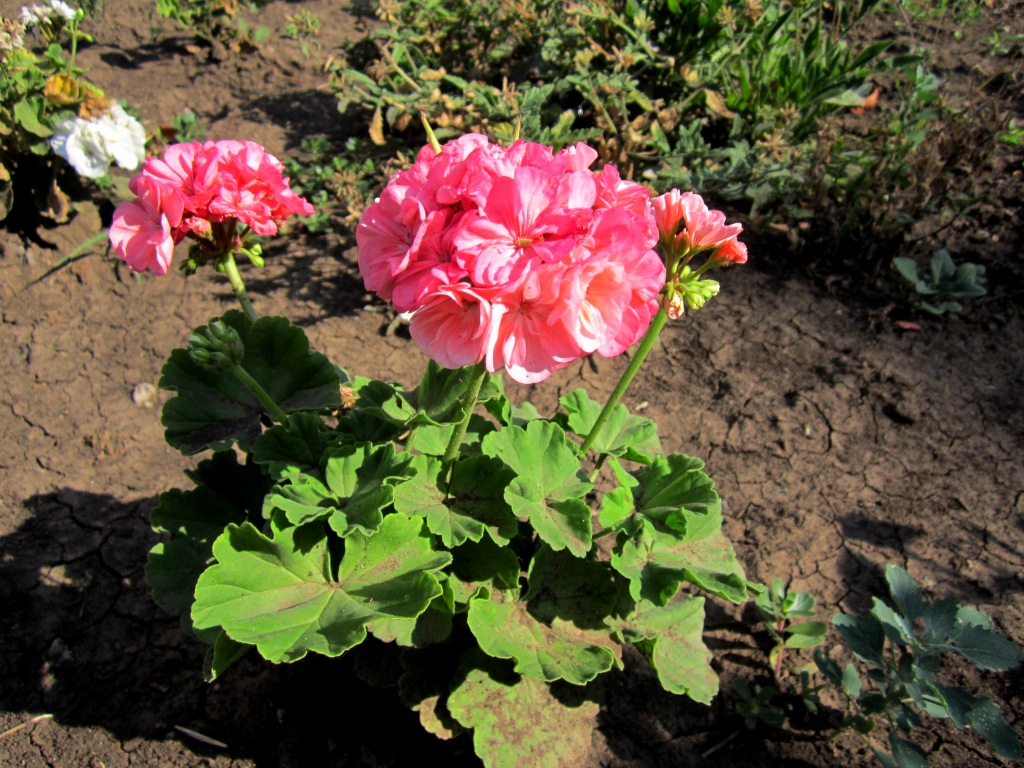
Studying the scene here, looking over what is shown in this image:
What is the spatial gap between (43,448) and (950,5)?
6.01 metres

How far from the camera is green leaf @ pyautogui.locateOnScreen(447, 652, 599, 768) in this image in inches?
72.0

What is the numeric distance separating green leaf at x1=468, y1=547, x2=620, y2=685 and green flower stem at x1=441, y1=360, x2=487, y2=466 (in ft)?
1.13

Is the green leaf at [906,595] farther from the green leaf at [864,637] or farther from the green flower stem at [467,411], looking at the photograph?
the green flower stem at [467,411]

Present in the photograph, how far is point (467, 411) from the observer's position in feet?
5.31

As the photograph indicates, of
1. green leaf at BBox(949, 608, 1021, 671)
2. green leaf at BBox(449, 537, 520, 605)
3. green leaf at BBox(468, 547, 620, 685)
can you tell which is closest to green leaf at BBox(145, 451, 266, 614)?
green leaf at BBox(449, 537, 520, 605)

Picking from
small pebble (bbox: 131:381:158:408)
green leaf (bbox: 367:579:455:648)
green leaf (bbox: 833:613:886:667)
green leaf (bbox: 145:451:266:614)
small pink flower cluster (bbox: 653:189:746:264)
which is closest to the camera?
small pink flower cluster (bbox: 653:189:746:264)

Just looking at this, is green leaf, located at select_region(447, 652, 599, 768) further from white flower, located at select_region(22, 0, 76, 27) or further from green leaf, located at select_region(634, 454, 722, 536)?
white flower, located at select_region(22, 0, 76, 27)

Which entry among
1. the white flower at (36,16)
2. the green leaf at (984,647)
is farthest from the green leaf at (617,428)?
the white flower at (36,16)

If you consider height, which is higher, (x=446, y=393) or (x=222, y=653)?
(x=446, y=393)

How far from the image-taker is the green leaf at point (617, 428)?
2.06 meters

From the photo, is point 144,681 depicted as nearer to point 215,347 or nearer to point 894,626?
point 215,347

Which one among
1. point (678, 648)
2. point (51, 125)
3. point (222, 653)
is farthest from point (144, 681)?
point (51, 125)

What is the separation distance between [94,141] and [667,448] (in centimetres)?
287

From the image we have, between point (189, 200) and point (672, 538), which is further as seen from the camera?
point (672, 538)
